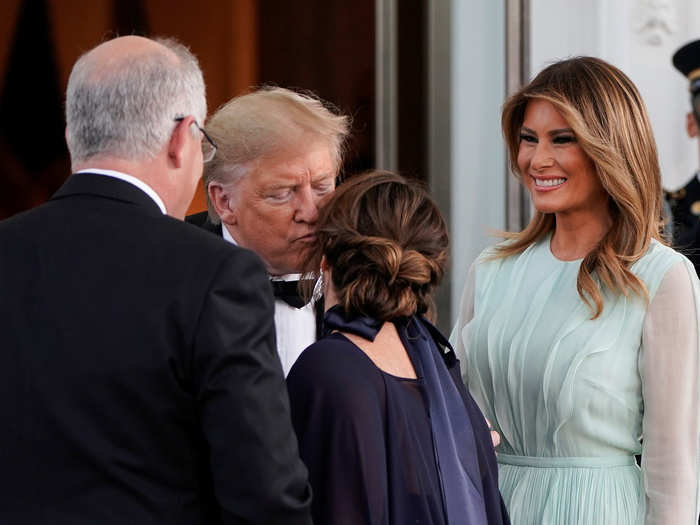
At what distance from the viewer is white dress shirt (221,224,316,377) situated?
8.66 ft

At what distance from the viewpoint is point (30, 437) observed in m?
1.65

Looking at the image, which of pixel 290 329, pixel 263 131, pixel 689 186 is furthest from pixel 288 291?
pixel 689 186

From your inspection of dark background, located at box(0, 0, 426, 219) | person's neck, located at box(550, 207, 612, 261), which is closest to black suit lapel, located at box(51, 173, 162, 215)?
Answer: person's neck, located at box(550, 207, 612, 261)

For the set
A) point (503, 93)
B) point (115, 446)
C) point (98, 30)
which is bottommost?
point (115, 446)

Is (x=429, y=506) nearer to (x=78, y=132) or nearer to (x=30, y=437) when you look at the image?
(x=30, y=437)

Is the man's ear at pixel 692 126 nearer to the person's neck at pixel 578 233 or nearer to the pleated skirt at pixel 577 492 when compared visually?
the person's neck at pixel 578 233

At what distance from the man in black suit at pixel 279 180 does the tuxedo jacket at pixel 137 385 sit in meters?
0.72

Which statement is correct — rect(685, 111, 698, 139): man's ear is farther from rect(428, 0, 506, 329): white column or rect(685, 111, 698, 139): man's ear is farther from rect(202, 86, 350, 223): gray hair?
rect(202, 86, 350, 223): gray hair

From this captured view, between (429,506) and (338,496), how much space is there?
17 centimetres

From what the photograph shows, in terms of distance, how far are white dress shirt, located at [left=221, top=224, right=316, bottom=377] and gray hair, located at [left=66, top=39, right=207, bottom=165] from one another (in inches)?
33.8

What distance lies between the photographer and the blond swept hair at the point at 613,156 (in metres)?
2.58

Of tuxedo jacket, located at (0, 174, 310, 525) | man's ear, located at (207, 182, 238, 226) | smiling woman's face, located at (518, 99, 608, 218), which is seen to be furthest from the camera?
smiling woman's face, located at (518, 99, 608, 218)

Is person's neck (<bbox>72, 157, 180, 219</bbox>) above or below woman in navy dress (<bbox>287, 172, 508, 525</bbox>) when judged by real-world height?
above

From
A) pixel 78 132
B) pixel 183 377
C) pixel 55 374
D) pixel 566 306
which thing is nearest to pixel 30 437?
pixel 55 374
